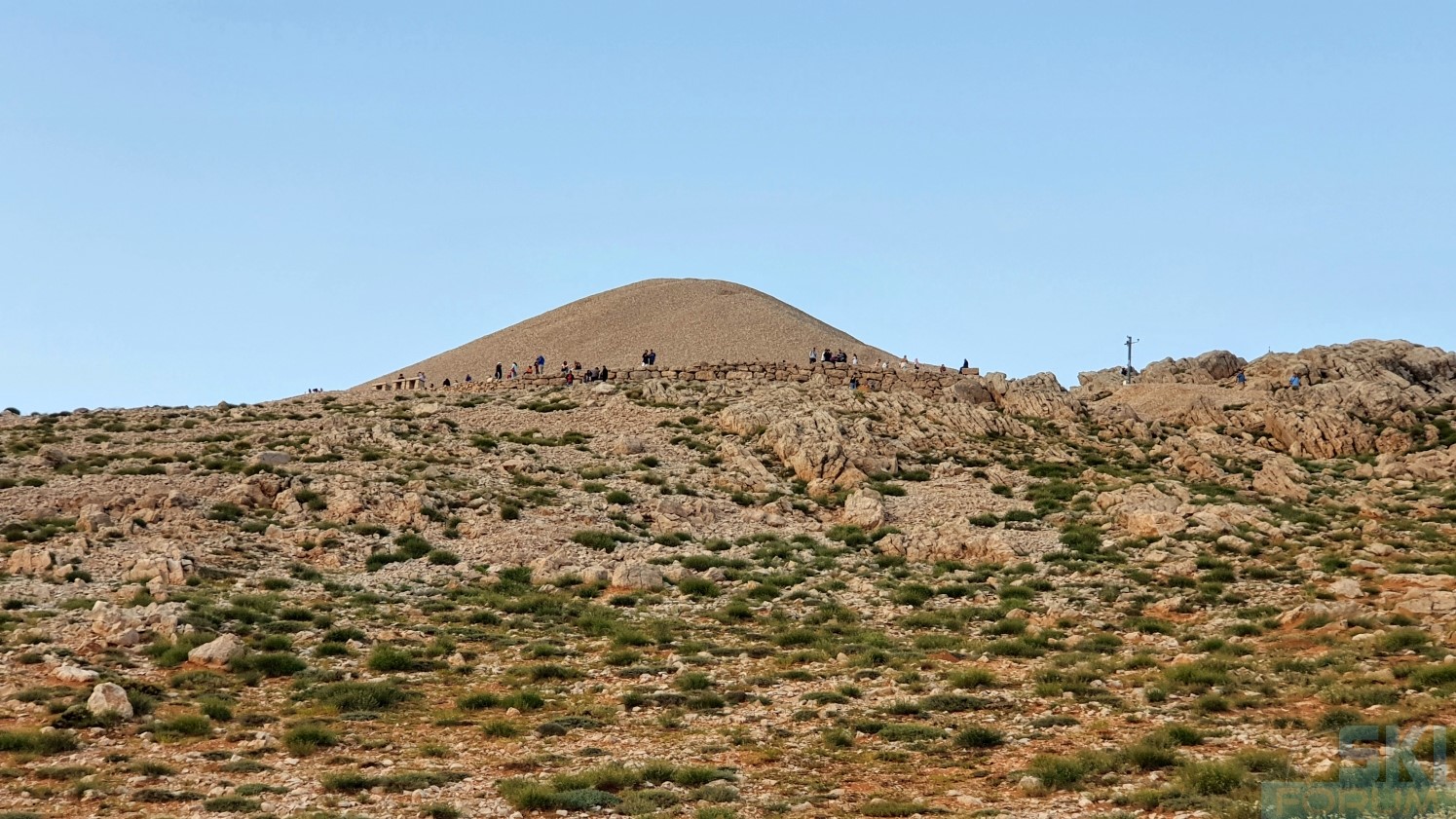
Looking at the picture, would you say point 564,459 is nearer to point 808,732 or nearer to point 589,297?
point 808,732

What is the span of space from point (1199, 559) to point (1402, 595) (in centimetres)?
698

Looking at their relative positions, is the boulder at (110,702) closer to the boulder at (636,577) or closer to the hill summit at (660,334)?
the boulder at (636,577)

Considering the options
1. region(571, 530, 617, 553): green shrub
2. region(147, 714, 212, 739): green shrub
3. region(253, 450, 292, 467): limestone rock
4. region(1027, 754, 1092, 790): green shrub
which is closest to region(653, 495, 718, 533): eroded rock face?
region(571, 530, 617, 553): green shrub

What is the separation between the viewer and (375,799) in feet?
→ 57.3

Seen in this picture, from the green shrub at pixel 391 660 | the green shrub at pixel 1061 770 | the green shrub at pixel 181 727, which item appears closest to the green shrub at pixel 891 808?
the green shrub at pixel 1061 770

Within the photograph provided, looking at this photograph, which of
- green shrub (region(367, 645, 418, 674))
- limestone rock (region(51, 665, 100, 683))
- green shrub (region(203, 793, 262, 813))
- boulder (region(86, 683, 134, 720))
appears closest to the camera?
green shrub (region(203, 793, 262, 813))

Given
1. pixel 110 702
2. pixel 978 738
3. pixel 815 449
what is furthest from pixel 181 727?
pixel 815 449

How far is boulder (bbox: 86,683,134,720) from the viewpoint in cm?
2098

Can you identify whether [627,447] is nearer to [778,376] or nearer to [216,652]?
[778,376]

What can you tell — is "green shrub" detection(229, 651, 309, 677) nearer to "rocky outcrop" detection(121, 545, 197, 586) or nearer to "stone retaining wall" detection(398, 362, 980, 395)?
"rocky outcrop" detection(121, 545, 197, 586)

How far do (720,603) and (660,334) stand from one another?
6178cm

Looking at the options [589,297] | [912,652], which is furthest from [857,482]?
[589,297]

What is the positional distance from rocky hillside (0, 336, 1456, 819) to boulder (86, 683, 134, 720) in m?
0.08

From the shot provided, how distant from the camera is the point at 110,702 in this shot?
2116 cm
